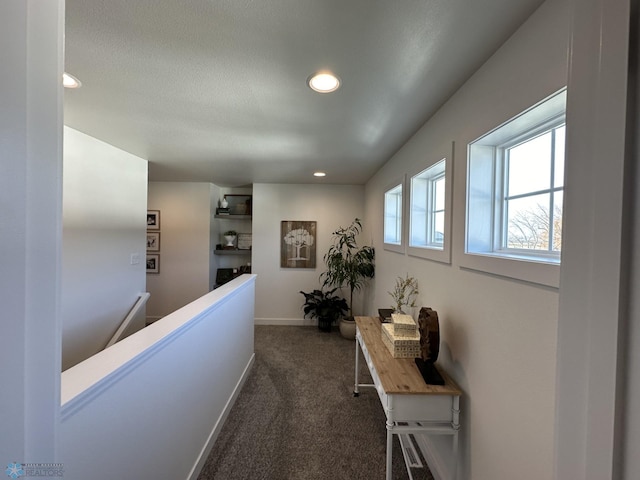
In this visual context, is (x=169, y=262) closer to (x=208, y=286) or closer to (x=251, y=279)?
(x=208, y=286)

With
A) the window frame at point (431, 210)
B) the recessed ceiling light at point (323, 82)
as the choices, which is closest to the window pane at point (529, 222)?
the window frame at point (431, 210)

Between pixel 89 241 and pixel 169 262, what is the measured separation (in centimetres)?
186

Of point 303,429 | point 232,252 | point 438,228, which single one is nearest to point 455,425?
point 303,429

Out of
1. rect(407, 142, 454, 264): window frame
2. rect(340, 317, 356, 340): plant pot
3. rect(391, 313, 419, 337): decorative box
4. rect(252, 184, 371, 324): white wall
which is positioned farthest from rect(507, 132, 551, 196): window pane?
rect(252, 184, 371, 324): white wall

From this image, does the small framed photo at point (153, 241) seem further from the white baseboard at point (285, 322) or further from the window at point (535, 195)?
the window at point (535, 195)

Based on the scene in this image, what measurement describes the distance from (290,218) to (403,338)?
2.91 meters

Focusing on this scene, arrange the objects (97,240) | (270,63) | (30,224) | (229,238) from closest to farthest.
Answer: (30,224), (270,63), (97,240), (229,238)

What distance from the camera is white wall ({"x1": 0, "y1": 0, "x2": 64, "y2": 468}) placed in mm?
486

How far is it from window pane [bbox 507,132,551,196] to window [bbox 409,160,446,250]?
0.79 meters

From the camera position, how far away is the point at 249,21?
100cm

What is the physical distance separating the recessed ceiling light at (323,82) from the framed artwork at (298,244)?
9.14 feet

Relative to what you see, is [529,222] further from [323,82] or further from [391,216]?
[391,216]

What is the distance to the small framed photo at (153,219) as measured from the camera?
419cm

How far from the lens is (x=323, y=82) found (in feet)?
4.56
